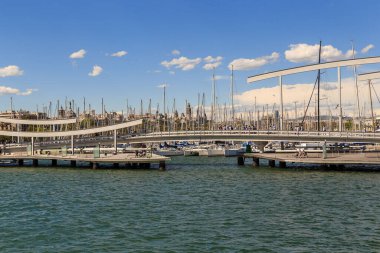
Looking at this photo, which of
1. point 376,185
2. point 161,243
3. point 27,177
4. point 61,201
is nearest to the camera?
point 161,243

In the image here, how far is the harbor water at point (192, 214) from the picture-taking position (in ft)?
78.2

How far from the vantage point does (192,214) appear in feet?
105

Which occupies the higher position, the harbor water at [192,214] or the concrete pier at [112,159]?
the concrete pier at [112,159]

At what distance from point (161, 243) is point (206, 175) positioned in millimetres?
36691

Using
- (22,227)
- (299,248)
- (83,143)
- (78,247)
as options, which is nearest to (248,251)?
(299,248)

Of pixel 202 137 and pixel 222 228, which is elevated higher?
pixel 202 137

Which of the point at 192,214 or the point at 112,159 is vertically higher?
the point at 112,159

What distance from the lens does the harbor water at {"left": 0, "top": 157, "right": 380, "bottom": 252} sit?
2383 cm

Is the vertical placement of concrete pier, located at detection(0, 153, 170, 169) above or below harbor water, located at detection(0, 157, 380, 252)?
above

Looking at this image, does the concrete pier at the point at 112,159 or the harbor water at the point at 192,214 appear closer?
the harbor water at the point at 192,214

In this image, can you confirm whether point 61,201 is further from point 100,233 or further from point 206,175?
point 206,175

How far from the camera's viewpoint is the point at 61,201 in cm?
3841

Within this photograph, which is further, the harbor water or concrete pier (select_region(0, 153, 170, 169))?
concrete pier (select_region(0, 153, 170, 169))

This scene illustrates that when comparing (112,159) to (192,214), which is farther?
(112,159)
